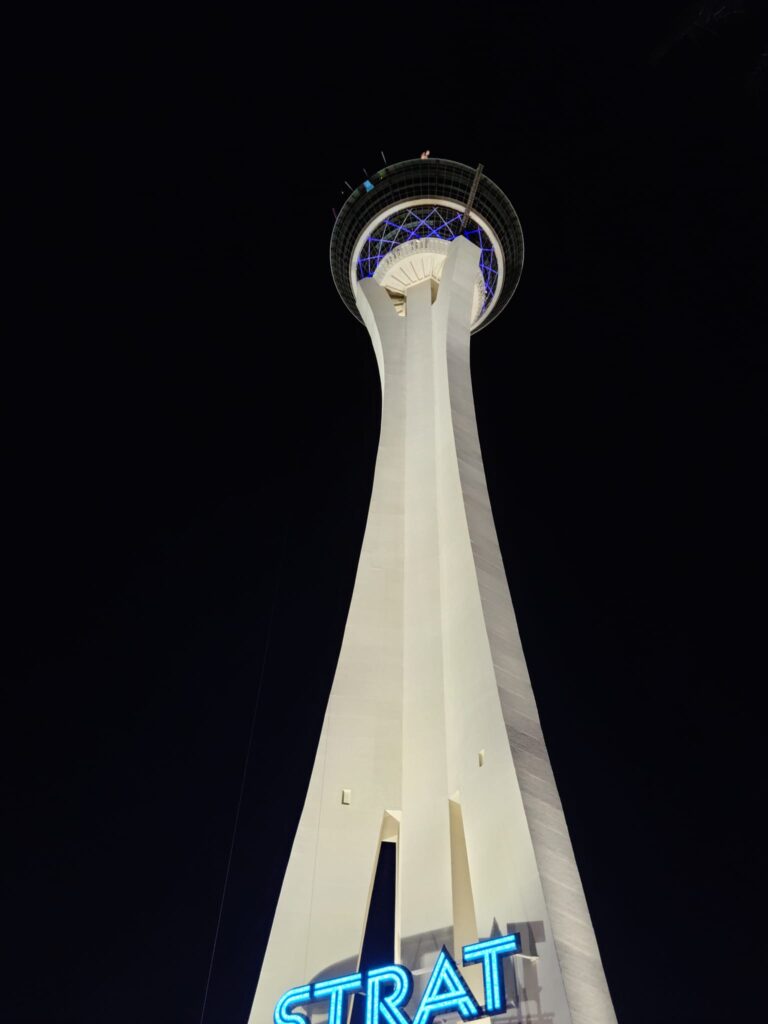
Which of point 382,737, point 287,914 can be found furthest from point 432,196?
point 287,914

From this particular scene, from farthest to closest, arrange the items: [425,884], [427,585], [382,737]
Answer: [427,585] → [382,737] → [425,884]

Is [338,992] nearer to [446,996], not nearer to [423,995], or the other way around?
[423,995]

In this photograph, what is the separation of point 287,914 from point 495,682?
539 centimetres

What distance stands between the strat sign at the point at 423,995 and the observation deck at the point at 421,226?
20629 millimetres

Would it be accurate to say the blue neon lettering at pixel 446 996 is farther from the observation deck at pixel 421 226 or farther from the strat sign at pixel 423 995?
the observation deck at pixel 421 226

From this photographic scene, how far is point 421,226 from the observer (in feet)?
94.1

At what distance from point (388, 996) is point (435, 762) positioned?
497 cm

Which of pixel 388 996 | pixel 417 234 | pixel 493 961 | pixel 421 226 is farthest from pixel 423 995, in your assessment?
pixel 421 226

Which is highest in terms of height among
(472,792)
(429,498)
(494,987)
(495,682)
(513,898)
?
(429,498)

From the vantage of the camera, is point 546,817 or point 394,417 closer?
point 546,817

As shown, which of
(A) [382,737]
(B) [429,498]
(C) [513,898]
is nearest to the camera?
(C) [513,898]

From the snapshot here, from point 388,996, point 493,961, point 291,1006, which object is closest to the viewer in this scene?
point 493,961

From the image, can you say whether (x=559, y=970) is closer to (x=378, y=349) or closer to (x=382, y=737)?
(x=382, y=737)

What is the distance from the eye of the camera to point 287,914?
15.4 m
